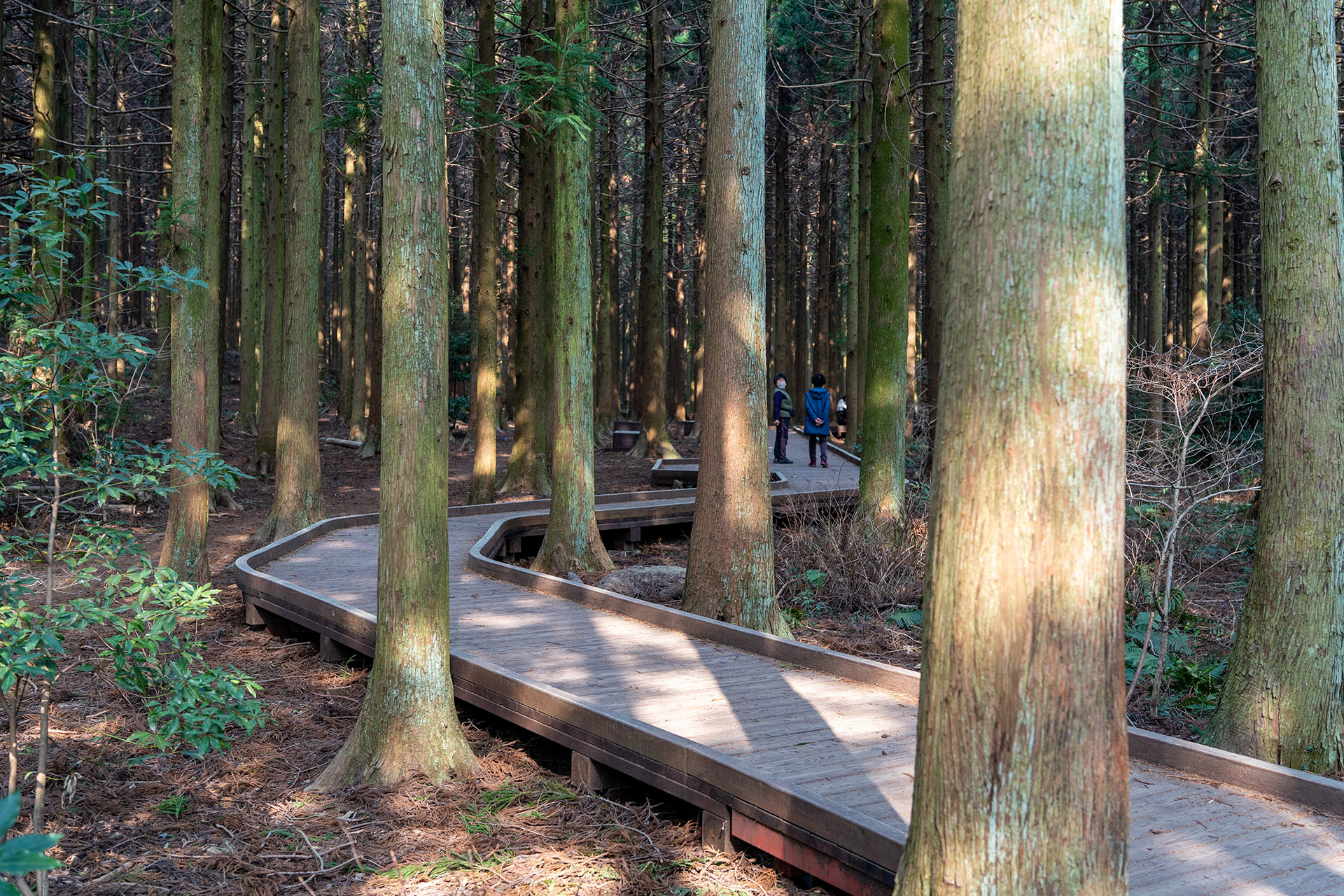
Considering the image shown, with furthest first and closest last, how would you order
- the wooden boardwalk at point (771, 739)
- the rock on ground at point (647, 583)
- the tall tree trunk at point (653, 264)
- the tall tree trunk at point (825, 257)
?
the tall tree trunk at point (825, 257)
the tall tree trunk at point (653, 264)
the rock on ground at point (647, 583)
the wooden boardwalk at point (771, 739)

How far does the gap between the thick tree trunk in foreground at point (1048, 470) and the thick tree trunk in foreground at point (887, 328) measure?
30.3 ft

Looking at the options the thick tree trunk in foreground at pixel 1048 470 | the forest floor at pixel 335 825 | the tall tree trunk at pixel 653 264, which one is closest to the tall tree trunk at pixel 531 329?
the tall tree trunk at pixel 653 264

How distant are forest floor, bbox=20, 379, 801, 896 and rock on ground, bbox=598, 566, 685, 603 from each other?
3267 mm

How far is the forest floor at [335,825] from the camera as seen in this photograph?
14.9 feet

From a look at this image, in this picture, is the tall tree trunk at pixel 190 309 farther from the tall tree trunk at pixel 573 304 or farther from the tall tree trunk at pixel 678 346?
the tall tree trunk at pixel 678 346

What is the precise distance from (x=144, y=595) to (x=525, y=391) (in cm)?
1254

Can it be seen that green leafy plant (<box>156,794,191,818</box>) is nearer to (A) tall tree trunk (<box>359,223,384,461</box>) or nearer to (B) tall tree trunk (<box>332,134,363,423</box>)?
(A) tall tree trunk (<box>359,223,384,461</box>)

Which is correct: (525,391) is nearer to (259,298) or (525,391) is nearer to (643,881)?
(259,298)

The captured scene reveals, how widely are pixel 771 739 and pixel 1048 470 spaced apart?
3.06 m

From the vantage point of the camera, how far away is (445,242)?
583 cm

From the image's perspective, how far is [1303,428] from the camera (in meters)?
5.56

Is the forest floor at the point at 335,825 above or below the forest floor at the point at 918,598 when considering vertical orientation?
below

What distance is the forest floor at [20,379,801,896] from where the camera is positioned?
4.55 meters

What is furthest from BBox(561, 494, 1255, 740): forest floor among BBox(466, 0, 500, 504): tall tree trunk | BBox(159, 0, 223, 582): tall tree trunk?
BBox(159, 0, 223, 582): tall tree trunk
